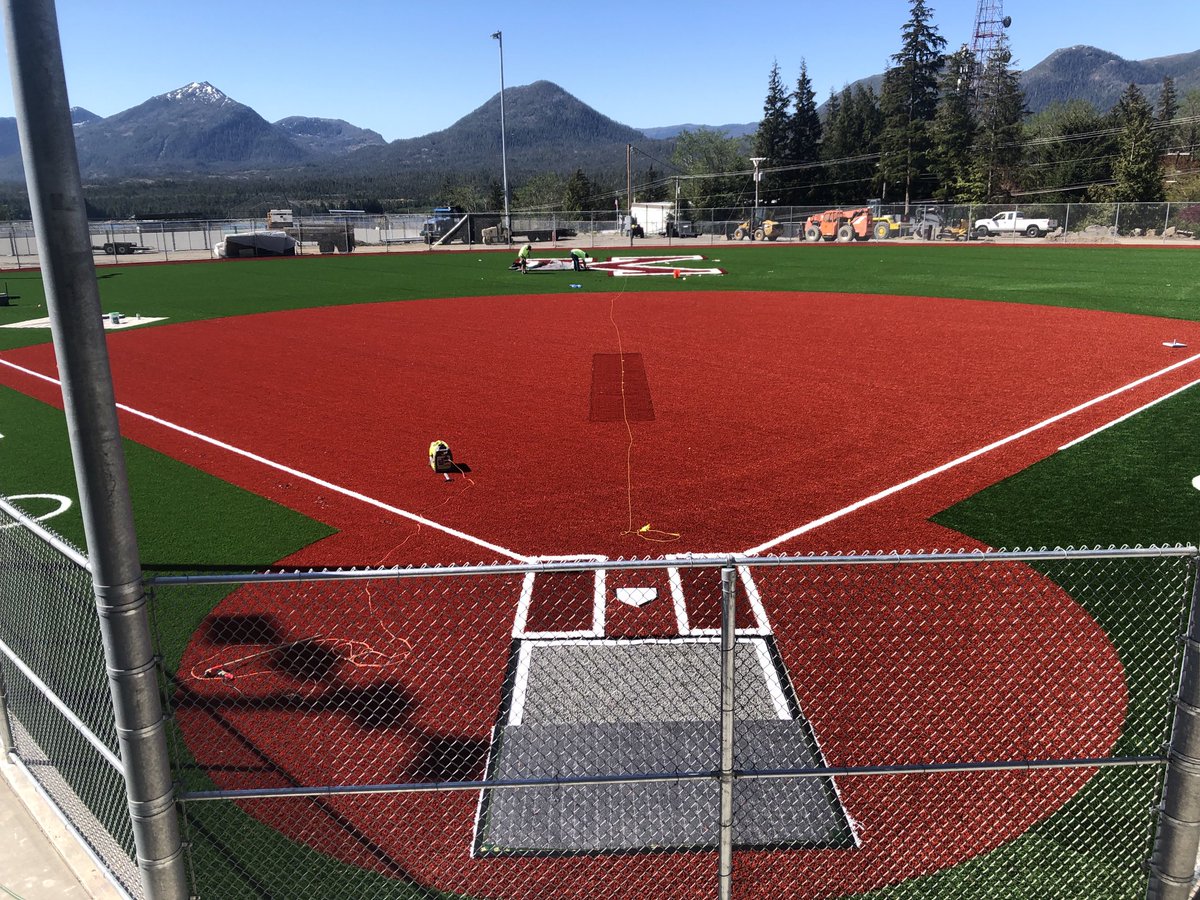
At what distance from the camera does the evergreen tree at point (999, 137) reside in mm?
91438

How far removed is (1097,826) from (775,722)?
2036 millimetres

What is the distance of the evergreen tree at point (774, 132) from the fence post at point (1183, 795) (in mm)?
110189

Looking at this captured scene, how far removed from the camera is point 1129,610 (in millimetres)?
7977

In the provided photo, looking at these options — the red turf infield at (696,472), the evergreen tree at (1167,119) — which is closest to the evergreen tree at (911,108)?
the evergreen tree at (1167,119)

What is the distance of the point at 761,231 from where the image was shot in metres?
72.4

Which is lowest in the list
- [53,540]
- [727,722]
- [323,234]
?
[727,722]

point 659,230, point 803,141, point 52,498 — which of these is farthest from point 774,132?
point 52,498

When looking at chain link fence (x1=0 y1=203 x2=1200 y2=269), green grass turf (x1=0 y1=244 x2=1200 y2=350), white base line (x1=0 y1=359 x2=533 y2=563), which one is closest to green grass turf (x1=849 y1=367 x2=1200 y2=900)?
white base line (x1=0 y1=359 x2=533 y2=563)

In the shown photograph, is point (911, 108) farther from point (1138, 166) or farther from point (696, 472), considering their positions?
point (696, 472)

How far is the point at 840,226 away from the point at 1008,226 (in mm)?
11674

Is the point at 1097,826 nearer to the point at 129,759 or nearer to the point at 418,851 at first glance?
the point at 418,851

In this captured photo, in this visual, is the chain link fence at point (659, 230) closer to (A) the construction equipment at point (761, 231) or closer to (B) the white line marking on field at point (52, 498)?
(A) the construction equipment at point (761, 231)

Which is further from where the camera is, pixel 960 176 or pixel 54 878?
pixel 960 176

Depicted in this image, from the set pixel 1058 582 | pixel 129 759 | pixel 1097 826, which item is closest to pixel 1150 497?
pixel 1058 582
